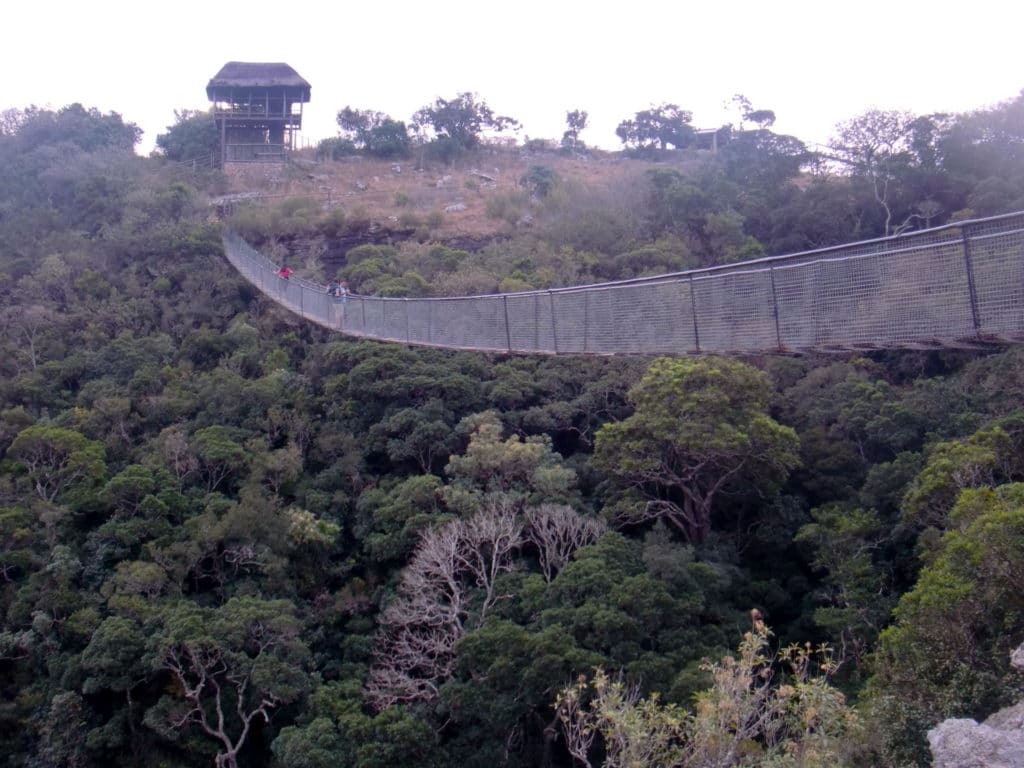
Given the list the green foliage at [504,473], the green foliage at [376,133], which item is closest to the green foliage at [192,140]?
the green foliage at [376,133]

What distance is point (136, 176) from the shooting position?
1877 centimetres

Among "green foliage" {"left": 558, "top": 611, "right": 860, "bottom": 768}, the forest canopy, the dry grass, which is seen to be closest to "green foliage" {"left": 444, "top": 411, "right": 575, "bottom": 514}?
the forest canopy

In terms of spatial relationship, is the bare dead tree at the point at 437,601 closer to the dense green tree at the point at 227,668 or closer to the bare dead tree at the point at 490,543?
the bare dead tree at the point at 490,543

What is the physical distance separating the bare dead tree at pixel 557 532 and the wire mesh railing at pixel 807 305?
315 cm

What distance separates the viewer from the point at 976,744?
14.2 feet

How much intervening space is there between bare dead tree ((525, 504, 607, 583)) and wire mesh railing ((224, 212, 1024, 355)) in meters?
3.15

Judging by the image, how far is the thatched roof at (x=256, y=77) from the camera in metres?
20.2

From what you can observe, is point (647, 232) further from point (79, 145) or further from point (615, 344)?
point (79, 145)

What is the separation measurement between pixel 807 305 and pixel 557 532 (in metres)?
5.23

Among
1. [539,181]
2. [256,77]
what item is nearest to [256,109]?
[256,77]

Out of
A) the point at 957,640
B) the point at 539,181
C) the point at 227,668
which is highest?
the point at 539,181

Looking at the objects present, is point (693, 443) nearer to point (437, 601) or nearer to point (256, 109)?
point (437, 601)

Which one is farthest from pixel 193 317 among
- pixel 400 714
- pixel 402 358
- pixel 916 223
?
pixel 916 223

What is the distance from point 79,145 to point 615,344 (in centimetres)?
2089
